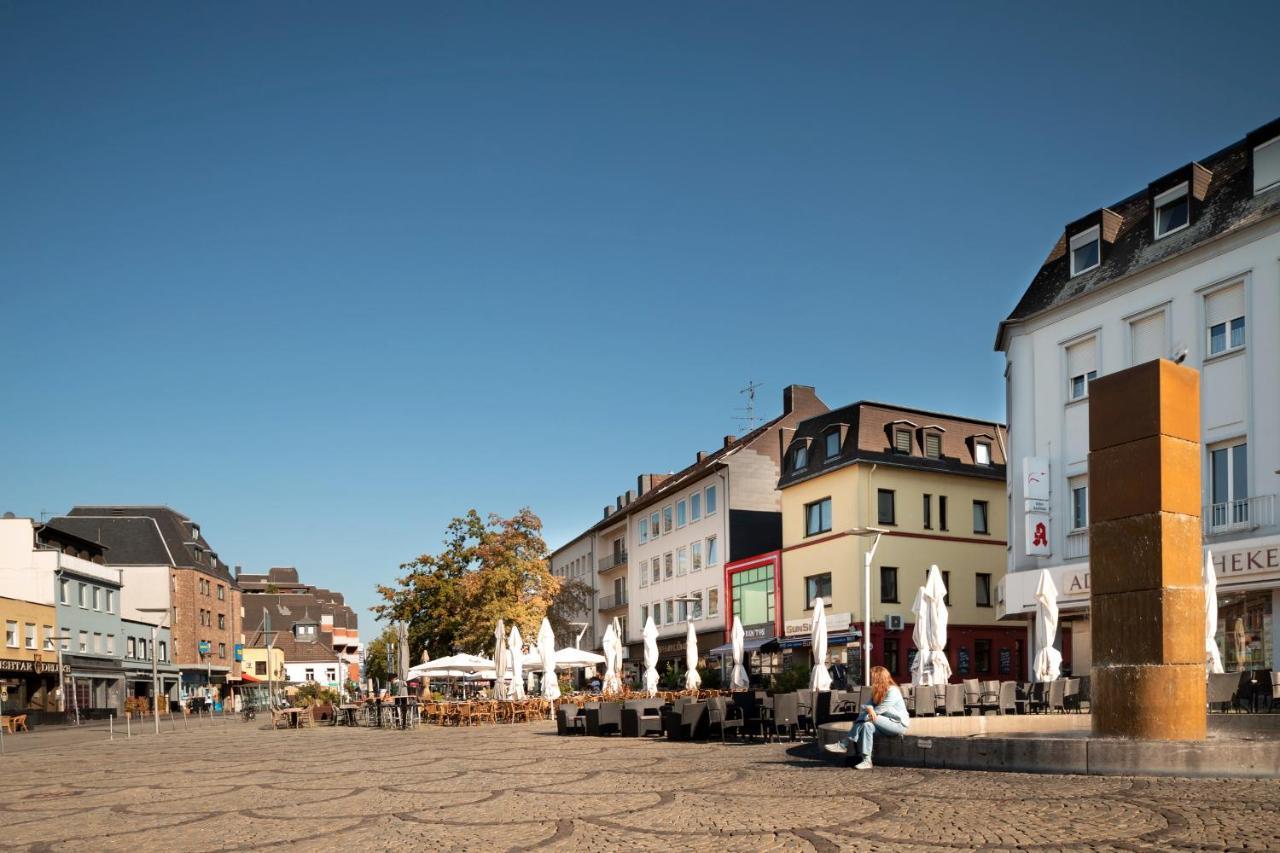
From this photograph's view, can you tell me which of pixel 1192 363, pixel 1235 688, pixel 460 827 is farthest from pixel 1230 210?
pixel 460 827

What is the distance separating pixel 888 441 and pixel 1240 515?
2007 cm

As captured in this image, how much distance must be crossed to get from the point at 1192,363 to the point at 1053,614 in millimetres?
8707

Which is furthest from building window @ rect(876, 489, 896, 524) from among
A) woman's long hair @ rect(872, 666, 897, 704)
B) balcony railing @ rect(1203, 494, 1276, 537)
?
woman's long hair @ rect(872, 666, 897, 704)

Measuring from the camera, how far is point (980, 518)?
47.6 meters

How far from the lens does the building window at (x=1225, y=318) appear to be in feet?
87.1

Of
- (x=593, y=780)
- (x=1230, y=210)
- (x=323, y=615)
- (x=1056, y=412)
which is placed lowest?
(x=323, y=615)

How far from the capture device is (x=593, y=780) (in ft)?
47.2

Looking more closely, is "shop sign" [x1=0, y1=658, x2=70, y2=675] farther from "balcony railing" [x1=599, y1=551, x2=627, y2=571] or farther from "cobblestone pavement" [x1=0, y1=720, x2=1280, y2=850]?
"cobblestone pavement" [x1=0, y1=720, x2=1280, y2=850]

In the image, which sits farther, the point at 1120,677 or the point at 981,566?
the point at 981,566

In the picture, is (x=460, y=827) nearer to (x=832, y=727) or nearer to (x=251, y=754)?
(x=832, y=727)

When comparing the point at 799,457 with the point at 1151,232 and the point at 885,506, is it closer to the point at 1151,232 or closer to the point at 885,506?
the point at 885,506

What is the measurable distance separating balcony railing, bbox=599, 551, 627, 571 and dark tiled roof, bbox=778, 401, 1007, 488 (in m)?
21.2

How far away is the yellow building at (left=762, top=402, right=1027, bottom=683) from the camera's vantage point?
4384 cm

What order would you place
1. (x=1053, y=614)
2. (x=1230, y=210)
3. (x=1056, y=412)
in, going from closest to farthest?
(x=1053, y=614)
(x=1230, y=210)
(x=1056, y=412)
